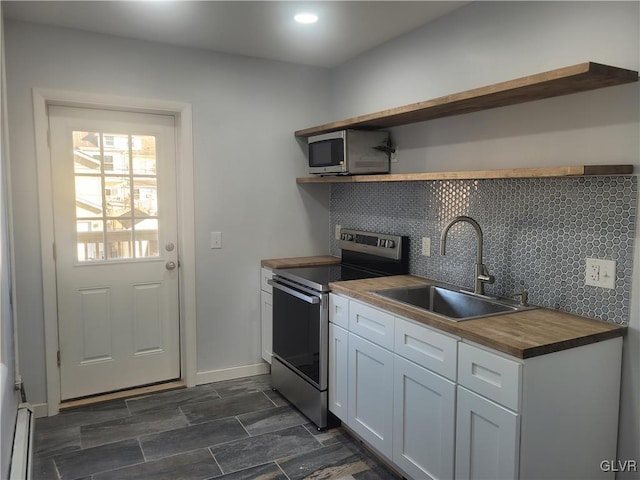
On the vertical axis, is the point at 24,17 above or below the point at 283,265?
above

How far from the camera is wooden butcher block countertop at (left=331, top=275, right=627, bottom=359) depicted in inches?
64.1

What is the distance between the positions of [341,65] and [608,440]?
291 cm

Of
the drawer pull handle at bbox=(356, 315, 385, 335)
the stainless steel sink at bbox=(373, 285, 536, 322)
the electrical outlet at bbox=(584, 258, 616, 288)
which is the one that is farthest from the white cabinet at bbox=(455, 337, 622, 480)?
the drawer pull handle at bbox=(356, 315, 385, 335)

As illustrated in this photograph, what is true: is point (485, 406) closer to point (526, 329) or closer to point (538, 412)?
point (538, 412)

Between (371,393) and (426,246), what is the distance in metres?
0.95

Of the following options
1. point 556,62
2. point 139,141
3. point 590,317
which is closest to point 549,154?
point 556,62

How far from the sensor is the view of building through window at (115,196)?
Answer: 3084 mm

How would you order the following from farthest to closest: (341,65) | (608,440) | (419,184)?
1. (341,65)
2. (419,184)
3. (608,440)

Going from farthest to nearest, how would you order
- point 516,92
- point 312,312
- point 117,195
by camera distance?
1. point 117,195
2. point 312,312
3. point 516,92

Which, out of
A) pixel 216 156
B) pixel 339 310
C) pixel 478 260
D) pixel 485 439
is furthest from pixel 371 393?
pixel 216 156

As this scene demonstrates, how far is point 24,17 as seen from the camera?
271cm

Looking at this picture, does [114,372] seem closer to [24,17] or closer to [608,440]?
[24,17]

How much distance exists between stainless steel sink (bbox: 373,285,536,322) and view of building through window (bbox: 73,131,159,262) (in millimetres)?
1755

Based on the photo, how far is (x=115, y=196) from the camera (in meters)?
3.17
